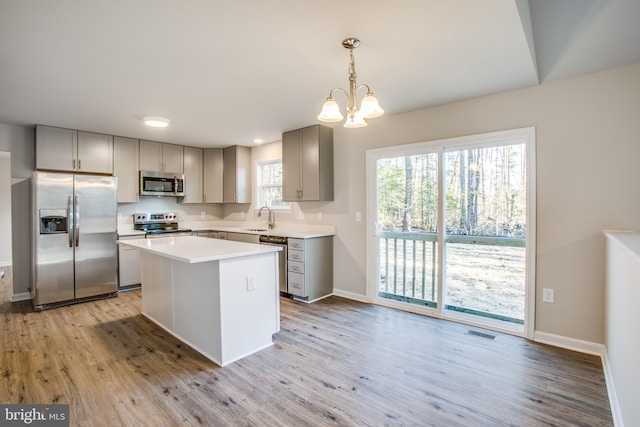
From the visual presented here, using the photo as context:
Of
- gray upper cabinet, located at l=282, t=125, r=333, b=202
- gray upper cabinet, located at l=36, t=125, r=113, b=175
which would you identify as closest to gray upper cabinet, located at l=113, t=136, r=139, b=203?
gray upper cabinet, located at l=36, t=125, r=113, b=175

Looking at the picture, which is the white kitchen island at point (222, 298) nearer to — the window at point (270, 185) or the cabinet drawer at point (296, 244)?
the cabinet drawer at point (296, 244)

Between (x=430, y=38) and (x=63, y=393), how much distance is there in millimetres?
3404

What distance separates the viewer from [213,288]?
2.50 m

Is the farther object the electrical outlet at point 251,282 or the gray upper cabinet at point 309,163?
the gray upper cabinet at point 309,163

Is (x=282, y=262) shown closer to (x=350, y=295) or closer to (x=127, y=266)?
(x=350, y=295)

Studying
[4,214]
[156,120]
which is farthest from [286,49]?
[4,214]

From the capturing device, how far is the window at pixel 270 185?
5.41 m

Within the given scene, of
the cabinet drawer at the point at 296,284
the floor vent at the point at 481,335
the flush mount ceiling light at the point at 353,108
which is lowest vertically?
the floor vent at the point at 481,335

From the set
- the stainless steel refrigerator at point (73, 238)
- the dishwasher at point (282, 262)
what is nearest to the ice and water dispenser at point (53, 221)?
the stainless steel refrigerator at point (73, 238)

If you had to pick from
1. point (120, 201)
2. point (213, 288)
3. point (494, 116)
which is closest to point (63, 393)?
point (213, 288)

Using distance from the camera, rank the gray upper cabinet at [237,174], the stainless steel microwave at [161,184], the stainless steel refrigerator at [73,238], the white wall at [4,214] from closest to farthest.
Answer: the stainless steel refrigerator at [73,238]
the stainless steel microwave at [161,184]
the gray upper cabinet at [237,174]
the white wall at [4,214]

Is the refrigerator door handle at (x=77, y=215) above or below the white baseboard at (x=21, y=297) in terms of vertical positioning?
above

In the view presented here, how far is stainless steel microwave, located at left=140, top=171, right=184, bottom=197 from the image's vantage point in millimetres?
5035

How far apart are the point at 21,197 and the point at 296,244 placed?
12.4 ft
